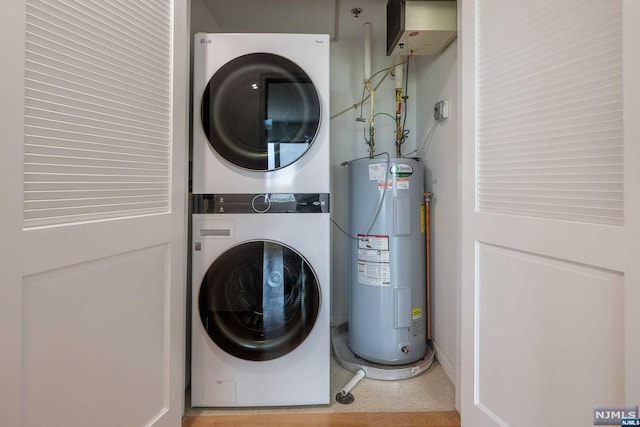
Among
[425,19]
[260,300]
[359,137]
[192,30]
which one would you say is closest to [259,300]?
[260,300]

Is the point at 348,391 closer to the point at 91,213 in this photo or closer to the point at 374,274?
the point at 374,274

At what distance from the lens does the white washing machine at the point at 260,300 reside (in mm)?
1394

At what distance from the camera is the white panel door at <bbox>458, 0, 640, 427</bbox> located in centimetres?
73

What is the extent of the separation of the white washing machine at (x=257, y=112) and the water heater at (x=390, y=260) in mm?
431

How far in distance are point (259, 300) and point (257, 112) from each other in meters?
0.89

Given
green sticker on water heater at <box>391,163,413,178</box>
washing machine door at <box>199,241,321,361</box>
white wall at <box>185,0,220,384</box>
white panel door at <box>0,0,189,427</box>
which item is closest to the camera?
white panel door at <box>0,0,189,427</box>

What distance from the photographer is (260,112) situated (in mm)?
1404

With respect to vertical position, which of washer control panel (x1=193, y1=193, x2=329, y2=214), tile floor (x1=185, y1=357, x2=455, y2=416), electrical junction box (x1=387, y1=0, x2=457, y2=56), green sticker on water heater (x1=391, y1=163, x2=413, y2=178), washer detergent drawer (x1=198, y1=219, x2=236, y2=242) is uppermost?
electrical junction box (x1=387, y1=0, x2=457, y2=56)

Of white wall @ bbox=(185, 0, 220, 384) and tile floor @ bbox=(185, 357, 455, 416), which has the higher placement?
white wall @ bbox=(185, 0, 220, 384)

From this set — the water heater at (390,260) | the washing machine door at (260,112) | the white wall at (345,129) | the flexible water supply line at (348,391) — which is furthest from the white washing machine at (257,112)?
the flexible water supply line at (348,391)

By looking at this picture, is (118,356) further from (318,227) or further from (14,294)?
(318,227)

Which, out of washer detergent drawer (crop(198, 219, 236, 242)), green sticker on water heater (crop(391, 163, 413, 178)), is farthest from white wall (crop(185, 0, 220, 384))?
green sticker on water heater (crop(391, 163, 413, 178))

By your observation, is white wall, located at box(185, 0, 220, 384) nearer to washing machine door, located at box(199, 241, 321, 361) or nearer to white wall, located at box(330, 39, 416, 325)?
washing machine door, located at box(199, 241, 321, 361)

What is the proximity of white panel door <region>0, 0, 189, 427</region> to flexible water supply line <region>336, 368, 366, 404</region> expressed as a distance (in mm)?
745
